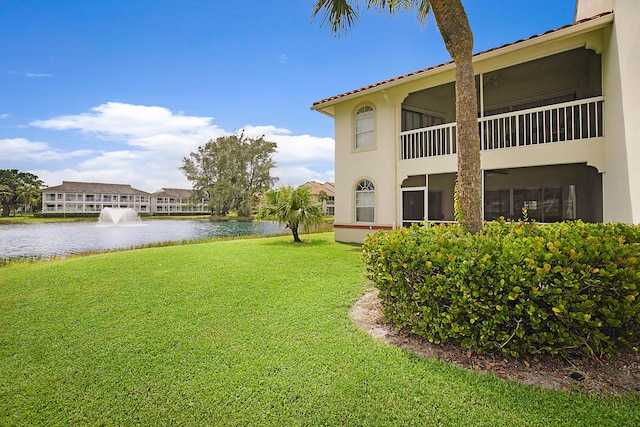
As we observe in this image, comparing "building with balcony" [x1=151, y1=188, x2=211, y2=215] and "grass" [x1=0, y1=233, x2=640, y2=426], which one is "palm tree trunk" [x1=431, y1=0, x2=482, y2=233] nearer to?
"grass" [x1=0, y1=233, x2=640, y2=426]

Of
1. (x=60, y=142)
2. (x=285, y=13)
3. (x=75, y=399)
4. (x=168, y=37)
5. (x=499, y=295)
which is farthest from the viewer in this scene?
(x=60, y=142)

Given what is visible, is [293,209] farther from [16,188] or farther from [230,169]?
[16,188]

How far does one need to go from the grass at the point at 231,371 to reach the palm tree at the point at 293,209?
7181 mm

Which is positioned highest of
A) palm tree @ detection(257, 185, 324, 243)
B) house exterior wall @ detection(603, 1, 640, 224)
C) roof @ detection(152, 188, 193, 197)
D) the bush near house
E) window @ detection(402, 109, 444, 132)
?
roof @ detection(152, 188, 193, 197)

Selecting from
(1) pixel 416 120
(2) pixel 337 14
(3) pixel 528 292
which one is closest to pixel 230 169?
(1) pixel 416 120

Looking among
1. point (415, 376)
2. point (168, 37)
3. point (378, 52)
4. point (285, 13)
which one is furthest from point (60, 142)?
point (415, 376)

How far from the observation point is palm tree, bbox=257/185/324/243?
13453mm

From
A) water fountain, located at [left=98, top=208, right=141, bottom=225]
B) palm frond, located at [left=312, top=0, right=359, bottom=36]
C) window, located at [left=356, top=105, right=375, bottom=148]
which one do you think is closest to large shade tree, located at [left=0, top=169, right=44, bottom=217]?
water fountain, located at [left=98, top=208, right=141, bottom=225]

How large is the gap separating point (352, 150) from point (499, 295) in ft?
35.6

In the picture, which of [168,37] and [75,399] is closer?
[75,399]

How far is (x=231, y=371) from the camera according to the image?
11.3 feet

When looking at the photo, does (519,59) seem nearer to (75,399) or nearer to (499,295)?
(499,295)

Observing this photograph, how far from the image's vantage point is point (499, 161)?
9883 mm

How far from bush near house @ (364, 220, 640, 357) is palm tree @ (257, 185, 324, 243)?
31.5 ft
